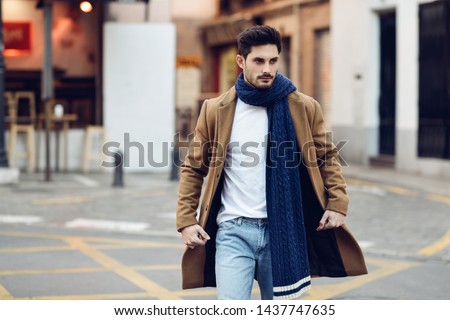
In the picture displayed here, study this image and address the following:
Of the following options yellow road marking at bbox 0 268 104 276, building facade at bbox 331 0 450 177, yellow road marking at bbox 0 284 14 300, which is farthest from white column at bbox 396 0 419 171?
yellow road marking at bbox 0 284 14 300

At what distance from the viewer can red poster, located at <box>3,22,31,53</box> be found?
18797 millimetres

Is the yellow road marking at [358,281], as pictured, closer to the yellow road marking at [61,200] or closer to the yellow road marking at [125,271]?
the yellow road marking at [125,271]

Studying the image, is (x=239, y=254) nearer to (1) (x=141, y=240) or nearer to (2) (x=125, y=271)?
(2) (x=125, y=271)

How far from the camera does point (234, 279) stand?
4621 mm

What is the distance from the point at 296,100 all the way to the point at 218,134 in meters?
0.42

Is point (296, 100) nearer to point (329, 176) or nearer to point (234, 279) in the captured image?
point (329, 176)

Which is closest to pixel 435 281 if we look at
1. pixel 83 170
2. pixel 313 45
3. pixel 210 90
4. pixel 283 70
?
pixel 83 170

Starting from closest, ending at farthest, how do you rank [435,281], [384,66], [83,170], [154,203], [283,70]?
[435,281]
[154,203]
[83,170]
[384,66]
[283,70]

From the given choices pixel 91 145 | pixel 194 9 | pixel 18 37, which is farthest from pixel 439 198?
pixel 194 9

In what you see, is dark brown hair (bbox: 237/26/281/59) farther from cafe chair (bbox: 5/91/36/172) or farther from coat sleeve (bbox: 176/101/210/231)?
cafe chair (bbox: 5/91/36/172)

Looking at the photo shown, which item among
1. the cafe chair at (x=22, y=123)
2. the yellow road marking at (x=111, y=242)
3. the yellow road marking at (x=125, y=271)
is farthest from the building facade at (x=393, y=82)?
the yellow road marking at (x=125, y=271)

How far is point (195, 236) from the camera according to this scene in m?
4.73

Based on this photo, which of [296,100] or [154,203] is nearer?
[296,100]

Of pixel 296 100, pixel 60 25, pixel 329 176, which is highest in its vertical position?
pixel 60 25
